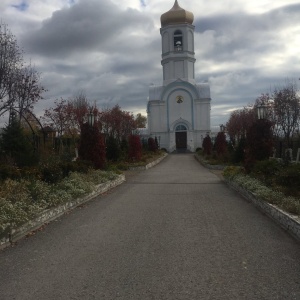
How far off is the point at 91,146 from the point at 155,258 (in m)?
14.9

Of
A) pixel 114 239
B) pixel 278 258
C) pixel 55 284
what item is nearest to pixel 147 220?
pixel 114 239

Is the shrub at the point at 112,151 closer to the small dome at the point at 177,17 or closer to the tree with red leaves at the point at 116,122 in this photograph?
the tree with red leaves at the point at 116,122

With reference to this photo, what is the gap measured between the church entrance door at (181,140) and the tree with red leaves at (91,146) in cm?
3854

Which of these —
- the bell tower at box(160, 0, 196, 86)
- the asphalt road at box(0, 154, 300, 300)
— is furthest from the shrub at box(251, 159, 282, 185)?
the bell tower at box(160, 0, 196, 86)

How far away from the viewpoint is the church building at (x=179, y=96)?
58.4 meters

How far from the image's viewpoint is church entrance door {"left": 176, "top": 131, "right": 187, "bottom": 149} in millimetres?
58875

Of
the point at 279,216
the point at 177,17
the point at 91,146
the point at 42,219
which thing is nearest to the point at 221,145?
the point at 91,146

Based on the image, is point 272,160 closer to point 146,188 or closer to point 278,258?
point 146,188

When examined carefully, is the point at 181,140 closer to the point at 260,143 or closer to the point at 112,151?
the point at 112,151

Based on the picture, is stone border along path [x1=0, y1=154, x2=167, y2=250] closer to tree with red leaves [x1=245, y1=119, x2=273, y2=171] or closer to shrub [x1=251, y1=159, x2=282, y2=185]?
shrub [x1=251, y1=159, x2=282, y2=185]

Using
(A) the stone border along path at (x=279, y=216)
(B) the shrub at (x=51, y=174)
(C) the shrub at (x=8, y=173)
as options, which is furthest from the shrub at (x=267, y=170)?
(C) the shrub at (x=8, y=173)

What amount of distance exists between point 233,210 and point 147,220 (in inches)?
98.8

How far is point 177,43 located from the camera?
194 feet

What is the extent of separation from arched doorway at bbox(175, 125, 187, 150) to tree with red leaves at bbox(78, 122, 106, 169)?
3854cm
